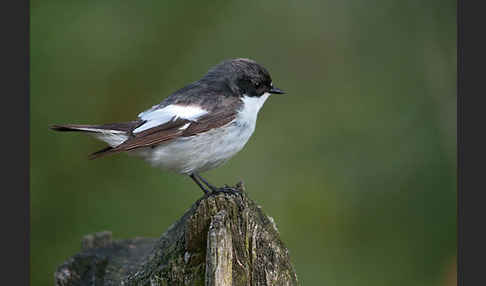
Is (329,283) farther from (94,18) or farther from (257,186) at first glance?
(94,18)

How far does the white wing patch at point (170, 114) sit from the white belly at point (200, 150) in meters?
0.16

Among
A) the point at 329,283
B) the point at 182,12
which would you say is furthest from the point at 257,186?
the point at 182,12

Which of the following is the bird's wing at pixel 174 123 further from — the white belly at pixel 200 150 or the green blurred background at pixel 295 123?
the green blurred background at pixel 295 123

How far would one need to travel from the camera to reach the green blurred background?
5301mm

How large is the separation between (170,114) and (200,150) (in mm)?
374

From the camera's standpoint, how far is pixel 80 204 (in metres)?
5.17

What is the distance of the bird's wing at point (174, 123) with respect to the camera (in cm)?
420

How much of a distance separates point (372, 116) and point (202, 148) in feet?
8.22

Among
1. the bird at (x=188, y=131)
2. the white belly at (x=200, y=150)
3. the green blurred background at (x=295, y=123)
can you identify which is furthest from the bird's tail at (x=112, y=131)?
the green blurred background at (x=295, y=123)

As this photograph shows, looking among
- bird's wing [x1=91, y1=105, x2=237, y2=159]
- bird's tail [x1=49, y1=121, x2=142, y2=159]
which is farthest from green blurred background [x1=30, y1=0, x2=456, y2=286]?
bird's wing [x1=91, y1=105, x2=237, y2=159]

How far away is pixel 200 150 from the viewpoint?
14.2 ft

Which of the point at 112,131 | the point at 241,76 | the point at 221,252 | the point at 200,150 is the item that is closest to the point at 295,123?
the point at 241,76

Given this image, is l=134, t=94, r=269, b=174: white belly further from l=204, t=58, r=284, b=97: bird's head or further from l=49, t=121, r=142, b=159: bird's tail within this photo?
l=204, t=58, r=284, b=97: bird's head

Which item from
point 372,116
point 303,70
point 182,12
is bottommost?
point 372,116
